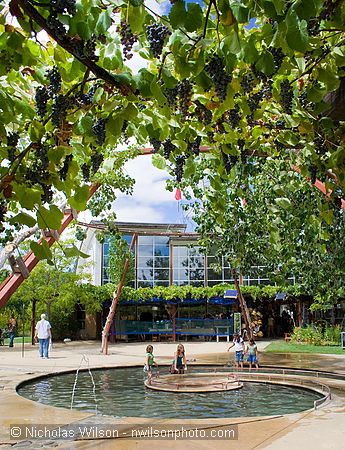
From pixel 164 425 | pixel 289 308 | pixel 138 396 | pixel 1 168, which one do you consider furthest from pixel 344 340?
pixel 1 168

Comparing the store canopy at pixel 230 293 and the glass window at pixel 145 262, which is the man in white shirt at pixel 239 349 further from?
the glass window at pixel 145 262

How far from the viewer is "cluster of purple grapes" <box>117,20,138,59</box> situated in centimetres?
294

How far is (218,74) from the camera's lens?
9.25 ft

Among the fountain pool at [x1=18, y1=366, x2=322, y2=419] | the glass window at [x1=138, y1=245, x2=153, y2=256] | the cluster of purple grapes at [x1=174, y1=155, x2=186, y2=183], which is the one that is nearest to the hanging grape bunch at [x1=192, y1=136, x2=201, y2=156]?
the cluster of purple grapes at [x1=174, y1=155, x2=186, y2=183]

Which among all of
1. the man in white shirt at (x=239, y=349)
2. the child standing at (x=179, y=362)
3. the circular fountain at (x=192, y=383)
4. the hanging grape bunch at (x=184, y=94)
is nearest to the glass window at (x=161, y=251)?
the man in white shirt at (x=239, y=349)

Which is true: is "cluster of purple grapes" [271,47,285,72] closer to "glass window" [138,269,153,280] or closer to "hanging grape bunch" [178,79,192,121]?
"hanging grape bunch" [178,79,192,121]

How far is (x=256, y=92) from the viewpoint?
388 cm

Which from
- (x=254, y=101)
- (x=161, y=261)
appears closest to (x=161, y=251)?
(x=161, y=261)

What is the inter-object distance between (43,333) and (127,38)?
619 inches

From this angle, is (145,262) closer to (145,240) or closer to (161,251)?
(161,251)

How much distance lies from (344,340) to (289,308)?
1036cm

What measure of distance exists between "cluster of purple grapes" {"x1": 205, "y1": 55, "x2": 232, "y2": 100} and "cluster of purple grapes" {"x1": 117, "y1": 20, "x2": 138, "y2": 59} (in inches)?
19.3

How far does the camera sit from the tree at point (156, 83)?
7.70ft

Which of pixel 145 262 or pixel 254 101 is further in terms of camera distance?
pixel 145 262
